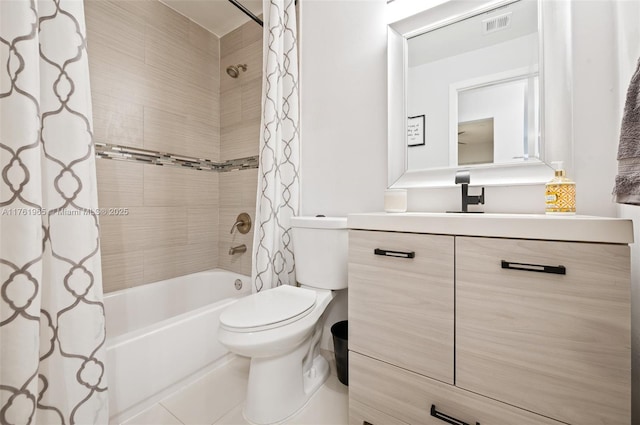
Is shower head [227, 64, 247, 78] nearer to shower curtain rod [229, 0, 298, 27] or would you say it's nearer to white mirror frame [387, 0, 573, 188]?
shower curtain rod [229, 0, 298, 27]

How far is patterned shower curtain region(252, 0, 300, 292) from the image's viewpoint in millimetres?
1492

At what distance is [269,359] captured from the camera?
1123mm

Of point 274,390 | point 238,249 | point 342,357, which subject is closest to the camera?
point 274,390

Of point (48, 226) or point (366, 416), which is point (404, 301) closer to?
point (366, 416)

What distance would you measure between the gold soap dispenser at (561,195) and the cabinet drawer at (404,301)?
0.43 meters

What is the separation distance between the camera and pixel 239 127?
7.24ft

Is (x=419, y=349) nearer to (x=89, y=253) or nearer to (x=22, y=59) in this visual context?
(x=89, y=253)

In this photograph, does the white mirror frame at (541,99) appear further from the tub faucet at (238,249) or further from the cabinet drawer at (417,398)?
the tub faucet at (238,249)

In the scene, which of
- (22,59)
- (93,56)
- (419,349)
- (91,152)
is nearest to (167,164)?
(93,56)

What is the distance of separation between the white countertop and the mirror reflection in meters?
0.52

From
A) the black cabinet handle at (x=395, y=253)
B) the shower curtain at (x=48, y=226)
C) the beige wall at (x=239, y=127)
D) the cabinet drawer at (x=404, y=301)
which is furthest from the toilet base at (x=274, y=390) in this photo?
the beige wall at (x=239, y=127)

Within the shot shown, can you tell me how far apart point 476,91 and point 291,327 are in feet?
4.34

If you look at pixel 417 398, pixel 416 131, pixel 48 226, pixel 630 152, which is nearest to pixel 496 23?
pixel 416 131

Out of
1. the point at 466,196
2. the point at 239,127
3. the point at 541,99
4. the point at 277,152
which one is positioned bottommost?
the point at 466,196
